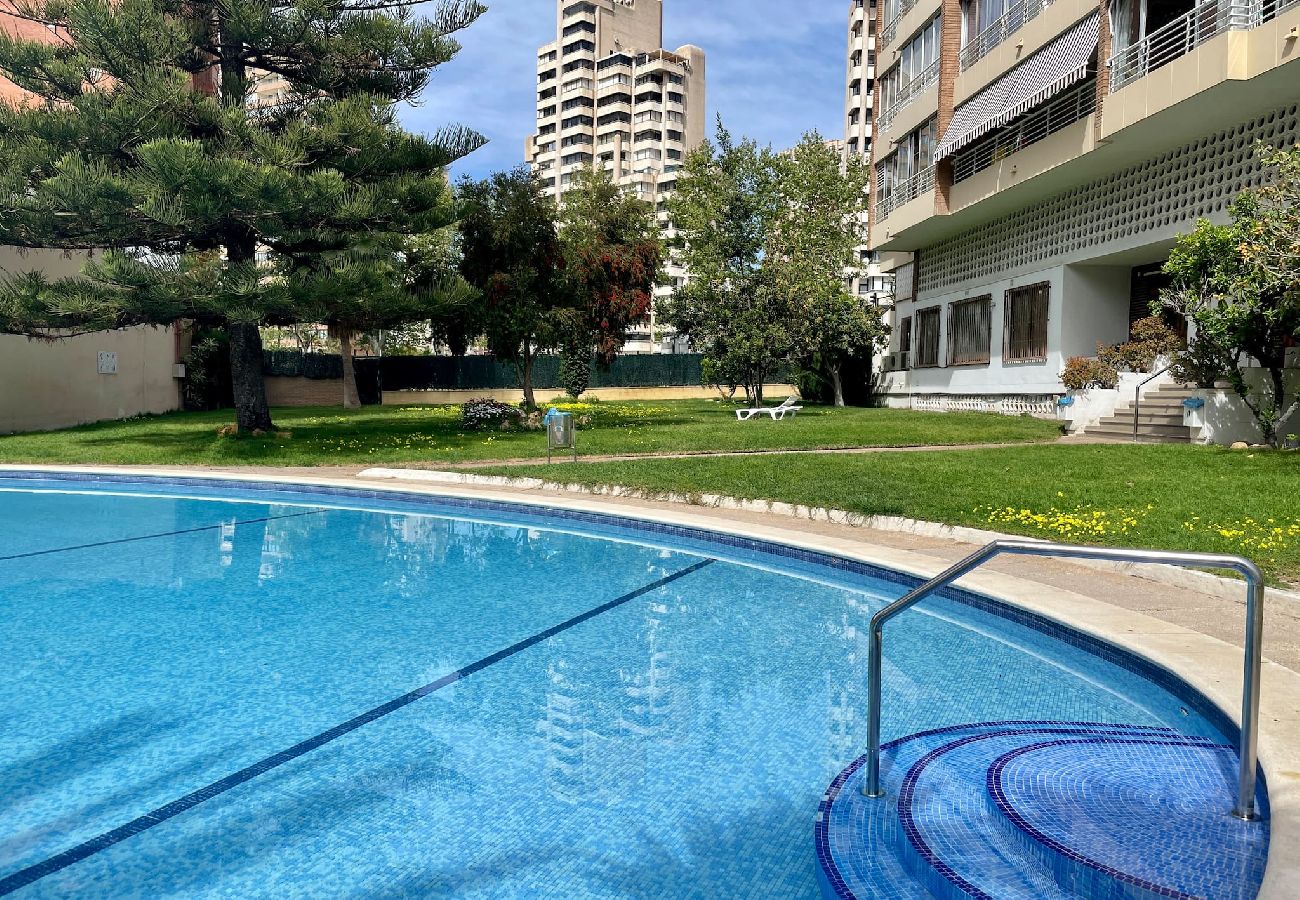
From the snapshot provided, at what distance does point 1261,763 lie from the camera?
3.61 m

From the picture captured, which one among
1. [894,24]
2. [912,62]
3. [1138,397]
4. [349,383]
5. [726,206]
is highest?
[894,24]

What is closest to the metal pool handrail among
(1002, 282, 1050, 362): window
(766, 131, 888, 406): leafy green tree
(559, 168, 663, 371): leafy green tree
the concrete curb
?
the concrete curb

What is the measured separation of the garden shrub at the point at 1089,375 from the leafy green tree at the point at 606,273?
10.6 meters

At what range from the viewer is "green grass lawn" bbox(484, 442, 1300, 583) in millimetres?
8383

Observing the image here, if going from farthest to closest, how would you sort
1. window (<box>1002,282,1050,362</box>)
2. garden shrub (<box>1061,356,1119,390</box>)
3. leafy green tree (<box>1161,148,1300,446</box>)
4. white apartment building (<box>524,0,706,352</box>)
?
white apartment building (<box>524,0,706,352</box>)
window (<box>1002,282,1050,362</box>)
garden shrub (<box>1061,356,1119,390</box>)
leafy green tree (<box>1161,148,1300,446</box>)

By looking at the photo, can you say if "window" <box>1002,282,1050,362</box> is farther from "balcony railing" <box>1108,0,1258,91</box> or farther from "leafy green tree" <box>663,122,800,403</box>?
"leafy green tree" <box>663,122,800,403</box>

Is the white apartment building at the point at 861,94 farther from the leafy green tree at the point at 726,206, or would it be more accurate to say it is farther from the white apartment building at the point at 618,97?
the leafy green tree at the point at 726,206

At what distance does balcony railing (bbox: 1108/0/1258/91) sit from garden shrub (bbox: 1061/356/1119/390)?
5459mm

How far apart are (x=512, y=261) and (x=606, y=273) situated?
2895 millimetres

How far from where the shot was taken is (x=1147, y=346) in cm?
1845

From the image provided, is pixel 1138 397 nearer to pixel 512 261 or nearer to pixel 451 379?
pixel 512 261

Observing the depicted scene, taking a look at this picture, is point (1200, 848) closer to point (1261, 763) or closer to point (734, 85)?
point (1261, 763)

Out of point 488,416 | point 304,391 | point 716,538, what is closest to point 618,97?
point 304,391

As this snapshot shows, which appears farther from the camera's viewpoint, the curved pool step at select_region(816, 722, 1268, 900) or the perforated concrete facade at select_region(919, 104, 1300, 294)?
the perforated concrete facade at select_region(919, 104, 1300, 294)
